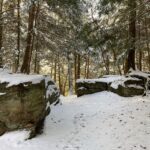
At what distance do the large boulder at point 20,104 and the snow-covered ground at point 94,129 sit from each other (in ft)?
1.43

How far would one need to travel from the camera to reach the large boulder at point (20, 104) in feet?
37.9

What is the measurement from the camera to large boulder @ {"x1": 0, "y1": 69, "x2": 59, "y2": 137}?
11.6 meters

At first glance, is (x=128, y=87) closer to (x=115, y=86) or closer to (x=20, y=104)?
(x=115, y=86)

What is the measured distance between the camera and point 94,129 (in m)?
12.7

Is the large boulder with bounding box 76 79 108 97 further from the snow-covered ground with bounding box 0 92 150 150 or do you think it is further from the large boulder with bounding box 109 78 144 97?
the snow-covered ground with bounding box 0 92 150 150

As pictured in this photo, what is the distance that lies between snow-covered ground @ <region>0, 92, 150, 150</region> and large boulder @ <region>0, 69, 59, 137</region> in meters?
0.44

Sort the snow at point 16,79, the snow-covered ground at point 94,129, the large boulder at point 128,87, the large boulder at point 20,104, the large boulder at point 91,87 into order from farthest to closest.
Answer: the large boulder at point 91,87, the large boulder at point 128,87, the snow at point 16,79, the large boulder at point 20,104, the snow-covered ground at point 94,129

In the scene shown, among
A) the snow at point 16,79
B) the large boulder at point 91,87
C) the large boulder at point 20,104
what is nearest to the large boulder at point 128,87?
the large boulder at point 91,87

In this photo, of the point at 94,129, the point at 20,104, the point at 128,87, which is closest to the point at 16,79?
the point at 20,104

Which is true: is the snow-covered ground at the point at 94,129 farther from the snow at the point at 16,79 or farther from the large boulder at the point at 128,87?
the snow at the point at 16,79

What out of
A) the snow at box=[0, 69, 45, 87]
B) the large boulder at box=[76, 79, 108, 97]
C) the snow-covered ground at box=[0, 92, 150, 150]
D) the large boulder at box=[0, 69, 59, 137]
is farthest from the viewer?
the large boulder at box=[76, 79, 108, 97]

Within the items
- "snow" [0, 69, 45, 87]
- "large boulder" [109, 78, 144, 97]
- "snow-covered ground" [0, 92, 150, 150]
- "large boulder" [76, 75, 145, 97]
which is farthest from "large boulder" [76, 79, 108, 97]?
"snow" [0, 69, 45, 87]

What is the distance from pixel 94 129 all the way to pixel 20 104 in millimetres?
3293

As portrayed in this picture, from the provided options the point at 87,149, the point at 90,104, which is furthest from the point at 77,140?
the point at 90,104
